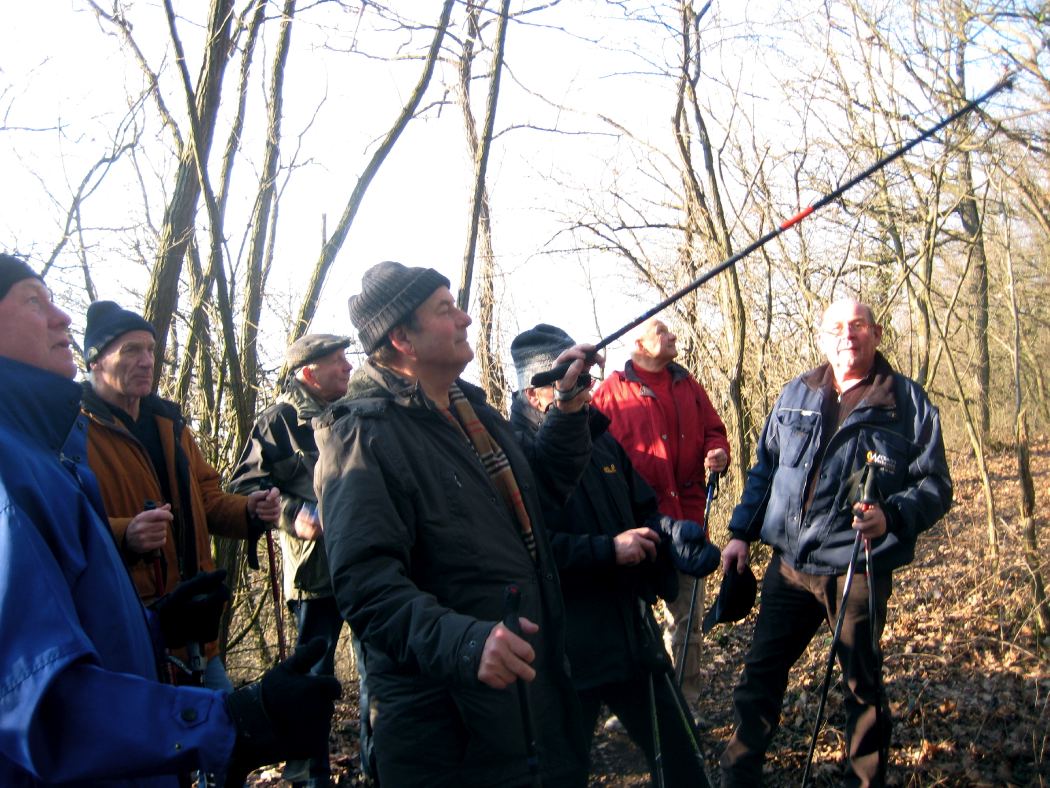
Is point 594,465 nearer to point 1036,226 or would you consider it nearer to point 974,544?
point 974,544

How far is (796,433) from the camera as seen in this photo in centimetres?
420

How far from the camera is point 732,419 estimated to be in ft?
26.1

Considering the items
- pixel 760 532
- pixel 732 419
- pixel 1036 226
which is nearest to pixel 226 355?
pixel 760 532

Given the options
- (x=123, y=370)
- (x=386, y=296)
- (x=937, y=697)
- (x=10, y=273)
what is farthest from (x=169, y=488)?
(x=937, y=697)

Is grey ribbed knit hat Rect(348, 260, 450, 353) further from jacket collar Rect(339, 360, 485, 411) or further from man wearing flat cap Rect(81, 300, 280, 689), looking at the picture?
man wearing flat cap Rect(81, 300, 280, 689)

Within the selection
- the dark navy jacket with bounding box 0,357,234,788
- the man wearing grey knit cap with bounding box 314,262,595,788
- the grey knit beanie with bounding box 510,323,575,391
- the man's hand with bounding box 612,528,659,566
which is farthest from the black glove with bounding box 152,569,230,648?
the grey knit beanie with bounding box 510,323,575,391

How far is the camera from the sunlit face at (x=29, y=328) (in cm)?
202

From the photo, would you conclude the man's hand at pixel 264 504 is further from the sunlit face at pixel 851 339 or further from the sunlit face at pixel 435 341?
the sunlit face at pixel 851 339

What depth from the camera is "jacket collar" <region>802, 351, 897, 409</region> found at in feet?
13.1

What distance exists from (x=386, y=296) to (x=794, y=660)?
8.52 feet

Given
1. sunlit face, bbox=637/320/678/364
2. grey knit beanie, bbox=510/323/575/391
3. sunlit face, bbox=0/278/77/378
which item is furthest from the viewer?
sunlit face, bbox=637/320/678/364

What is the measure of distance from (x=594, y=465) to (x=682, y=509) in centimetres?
200

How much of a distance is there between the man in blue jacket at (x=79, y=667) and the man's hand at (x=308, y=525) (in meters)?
2.42

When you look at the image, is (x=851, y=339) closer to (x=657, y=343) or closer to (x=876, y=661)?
(x=876, y=661)
